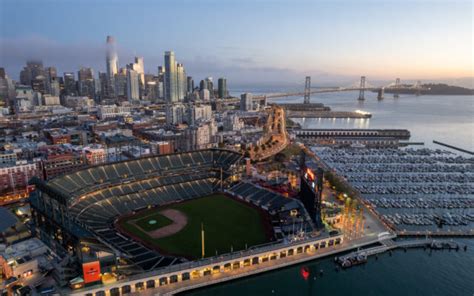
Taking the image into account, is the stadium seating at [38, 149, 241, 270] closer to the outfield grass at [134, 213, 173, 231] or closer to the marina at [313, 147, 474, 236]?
the outfield grass at [134, 213, 173, 231]

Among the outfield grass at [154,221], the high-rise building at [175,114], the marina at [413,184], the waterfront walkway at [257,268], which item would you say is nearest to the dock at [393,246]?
the waterfront walkway at [257,268]

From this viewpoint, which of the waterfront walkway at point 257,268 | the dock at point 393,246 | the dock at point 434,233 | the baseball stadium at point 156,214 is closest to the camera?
the waterfront walkway at point 257,268

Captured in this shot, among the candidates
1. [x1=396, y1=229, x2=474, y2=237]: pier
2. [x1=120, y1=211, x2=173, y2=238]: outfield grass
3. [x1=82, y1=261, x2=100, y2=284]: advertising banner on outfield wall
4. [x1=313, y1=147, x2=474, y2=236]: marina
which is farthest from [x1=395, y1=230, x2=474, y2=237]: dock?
[x1=82, y1=261, x2=100, y2=284]: advertising banner on outfield wall

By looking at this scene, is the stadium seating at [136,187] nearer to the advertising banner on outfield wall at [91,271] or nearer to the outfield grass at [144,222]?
the outfield grass at [144,222]

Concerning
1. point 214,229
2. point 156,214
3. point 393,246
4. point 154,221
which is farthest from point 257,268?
point 156,214

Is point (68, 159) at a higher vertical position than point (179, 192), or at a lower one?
higher

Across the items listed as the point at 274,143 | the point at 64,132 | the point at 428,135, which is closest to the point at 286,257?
the point at 274,143

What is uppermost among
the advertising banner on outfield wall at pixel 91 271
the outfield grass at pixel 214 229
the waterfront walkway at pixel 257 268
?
the advertising banner on outfield wall at pixel 91 271

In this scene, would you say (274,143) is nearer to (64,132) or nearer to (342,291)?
(342,291)
